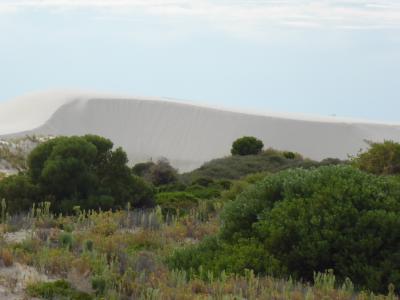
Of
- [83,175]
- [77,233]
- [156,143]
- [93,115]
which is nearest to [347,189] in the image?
[77,233]

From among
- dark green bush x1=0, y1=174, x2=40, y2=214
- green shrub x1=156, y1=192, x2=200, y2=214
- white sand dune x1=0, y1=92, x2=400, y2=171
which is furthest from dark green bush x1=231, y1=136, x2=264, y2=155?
dark green bush x1=0, y1=174, x2=40, y2=214

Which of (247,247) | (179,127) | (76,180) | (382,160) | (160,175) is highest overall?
(382,160)

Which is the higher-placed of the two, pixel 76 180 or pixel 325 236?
pixel 325 236

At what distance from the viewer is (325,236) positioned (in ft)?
28.6

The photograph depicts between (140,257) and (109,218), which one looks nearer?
(140,257)

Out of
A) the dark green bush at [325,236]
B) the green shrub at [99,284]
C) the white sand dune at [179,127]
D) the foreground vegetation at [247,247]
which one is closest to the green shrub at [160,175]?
the foreground vegetation at [247,247]

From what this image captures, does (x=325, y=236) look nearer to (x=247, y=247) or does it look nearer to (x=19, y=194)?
(x=247, y=247)

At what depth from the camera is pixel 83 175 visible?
567 inches

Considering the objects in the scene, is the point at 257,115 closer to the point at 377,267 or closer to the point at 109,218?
the point at 109,218

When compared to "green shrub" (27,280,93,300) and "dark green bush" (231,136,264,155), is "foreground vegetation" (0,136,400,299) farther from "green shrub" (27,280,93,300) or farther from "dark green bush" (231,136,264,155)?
"dark green bush" (231,136,264,155)

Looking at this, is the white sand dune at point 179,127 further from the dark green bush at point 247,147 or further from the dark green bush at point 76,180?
the dark green bush at point 76,180

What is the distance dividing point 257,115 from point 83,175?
28.8 m

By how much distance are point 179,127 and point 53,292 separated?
120 ft

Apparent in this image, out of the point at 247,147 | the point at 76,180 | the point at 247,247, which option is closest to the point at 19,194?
the point at 76,180
